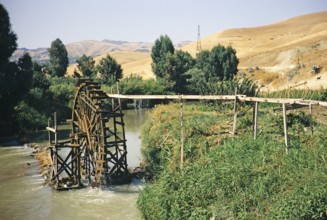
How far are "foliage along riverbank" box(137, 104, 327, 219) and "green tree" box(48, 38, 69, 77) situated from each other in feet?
176

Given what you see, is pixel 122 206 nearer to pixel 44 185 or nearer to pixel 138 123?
pixel 44 185

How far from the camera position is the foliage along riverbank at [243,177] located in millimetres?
8448

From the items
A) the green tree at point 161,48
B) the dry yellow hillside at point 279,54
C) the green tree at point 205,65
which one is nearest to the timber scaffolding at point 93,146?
the dry yellow hillside at point 279,54

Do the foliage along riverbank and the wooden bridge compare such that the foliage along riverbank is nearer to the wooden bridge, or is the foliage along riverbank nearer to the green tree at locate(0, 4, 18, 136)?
the wooden bridge

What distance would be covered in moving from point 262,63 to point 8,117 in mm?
52474

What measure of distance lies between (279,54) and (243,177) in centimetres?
6451

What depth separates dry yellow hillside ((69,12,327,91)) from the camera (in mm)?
46406

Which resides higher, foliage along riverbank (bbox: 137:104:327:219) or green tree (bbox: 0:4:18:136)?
green tree (bbox: 0:4:18:136)

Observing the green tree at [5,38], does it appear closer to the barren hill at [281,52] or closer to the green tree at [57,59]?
the barren hill at [281,52]

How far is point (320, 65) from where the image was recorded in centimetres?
4484

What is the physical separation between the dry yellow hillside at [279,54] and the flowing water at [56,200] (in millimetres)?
22135

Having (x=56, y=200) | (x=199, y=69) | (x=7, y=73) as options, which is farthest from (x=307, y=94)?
(x=199, y=69)

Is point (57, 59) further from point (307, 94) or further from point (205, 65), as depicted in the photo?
point (307, 94)

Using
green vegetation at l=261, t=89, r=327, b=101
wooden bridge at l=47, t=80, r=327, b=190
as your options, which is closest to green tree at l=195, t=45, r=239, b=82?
green vegetation at l=261, t=89, r=327, b=101
